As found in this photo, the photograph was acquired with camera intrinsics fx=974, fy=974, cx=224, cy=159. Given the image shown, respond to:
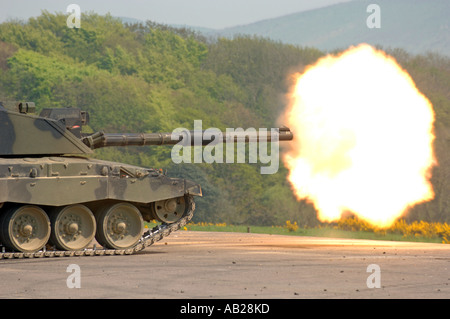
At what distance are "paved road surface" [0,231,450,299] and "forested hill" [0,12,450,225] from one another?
34944mm

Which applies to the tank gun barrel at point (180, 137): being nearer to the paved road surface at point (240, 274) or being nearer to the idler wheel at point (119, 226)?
the idler wheel at point (119, 226)

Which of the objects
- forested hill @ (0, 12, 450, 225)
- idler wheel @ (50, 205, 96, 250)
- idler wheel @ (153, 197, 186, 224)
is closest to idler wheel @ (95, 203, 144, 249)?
idler wheel @ (50, 205, 96, 250)

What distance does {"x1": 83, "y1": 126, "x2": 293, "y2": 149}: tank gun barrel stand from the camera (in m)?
28.2

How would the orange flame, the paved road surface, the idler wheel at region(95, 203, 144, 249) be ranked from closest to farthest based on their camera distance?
the paved road surface → the idler wheel at region(95, 203, 144, 249) → the orange flame

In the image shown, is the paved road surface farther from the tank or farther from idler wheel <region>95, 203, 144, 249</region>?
the tank

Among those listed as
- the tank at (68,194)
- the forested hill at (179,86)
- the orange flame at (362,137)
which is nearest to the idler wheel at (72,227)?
the tank at (68,194)

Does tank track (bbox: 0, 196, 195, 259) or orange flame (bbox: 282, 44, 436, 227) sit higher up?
orange flame (bbox: 282, 44, 436, 227)

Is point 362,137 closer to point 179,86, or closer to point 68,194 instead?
point 68,194

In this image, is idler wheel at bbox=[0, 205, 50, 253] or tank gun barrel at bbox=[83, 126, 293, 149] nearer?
idler wheel at bbox=[0, 205, 50, 253]

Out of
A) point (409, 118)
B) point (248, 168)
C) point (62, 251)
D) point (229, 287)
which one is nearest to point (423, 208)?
point (248, 168)

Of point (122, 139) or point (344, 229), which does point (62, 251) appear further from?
point (344, 229)

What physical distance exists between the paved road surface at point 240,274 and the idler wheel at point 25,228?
4.20 feet

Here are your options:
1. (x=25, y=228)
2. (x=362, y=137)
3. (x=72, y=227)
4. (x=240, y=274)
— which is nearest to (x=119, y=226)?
(x=72, y=227)

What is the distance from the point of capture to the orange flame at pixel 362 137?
35.6 metres
